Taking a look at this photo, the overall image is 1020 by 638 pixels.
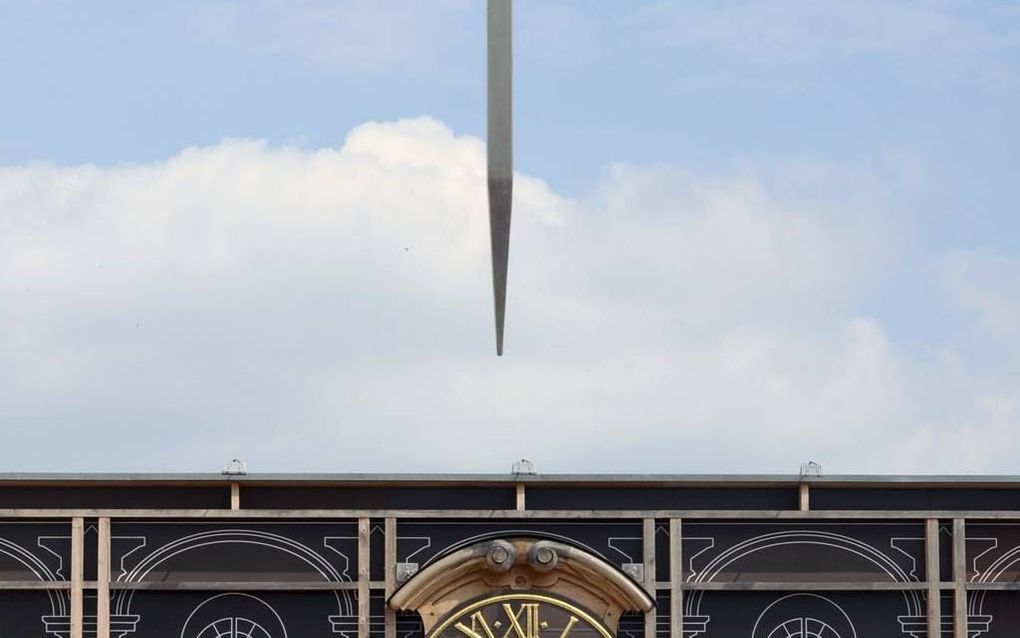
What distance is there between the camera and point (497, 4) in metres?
17.8

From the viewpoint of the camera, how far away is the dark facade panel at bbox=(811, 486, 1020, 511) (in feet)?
91.1

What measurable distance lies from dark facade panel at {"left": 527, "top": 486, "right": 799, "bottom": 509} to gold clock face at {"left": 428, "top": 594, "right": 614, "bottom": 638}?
146cm

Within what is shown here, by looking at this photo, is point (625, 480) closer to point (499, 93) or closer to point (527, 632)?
point (527, 632)

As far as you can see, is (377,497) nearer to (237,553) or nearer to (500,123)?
(237,553)

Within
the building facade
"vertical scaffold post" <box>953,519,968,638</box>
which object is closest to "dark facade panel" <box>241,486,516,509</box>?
the building facade

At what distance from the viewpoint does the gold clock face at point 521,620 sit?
26844 millimetres

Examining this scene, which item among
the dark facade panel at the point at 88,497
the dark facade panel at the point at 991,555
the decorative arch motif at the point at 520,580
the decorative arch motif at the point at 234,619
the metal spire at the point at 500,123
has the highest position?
the metal spire at the point at 500,123

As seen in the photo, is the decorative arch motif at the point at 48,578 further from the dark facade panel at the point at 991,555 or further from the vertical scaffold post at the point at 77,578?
the dark facade panel at the point at 991,555

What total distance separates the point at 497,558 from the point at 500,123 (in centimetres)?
1059

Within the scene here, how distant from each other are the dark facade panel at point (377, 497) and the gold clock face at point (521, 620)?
1.46 meters

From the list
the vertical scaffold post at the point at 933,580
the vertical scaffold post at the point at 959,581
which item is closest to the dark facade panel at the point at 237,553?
the vertical scaffold post at the point at 933,580

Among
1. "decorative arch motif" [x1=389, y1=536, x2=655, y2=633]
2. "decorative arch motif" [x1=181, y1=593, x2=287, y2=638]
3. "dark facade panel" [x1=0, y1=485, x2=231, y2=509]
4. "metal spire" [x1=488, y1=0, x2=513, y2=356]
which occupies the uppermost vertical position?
"metal spire" [x1=488, y1=0, x2=513, y2=356]

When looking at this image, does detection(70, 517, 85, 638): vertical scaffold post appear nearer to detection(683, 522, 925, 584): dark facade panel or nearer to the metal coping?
the metal coping

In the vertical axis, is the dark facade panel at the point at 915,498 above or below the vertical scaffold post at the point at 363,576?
above
